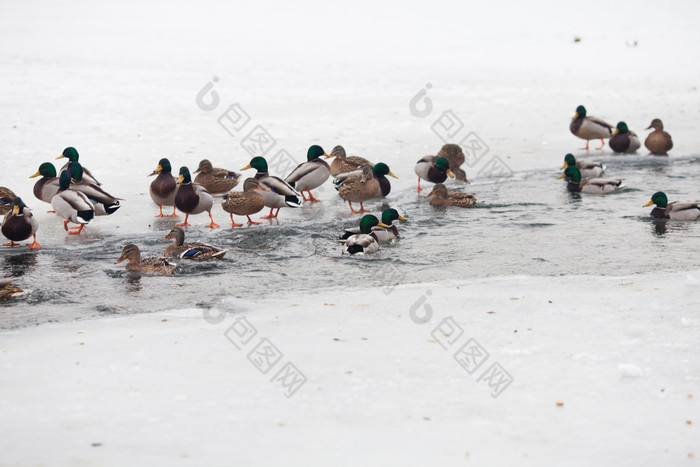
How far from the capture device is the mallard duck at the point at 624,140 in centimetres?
1302

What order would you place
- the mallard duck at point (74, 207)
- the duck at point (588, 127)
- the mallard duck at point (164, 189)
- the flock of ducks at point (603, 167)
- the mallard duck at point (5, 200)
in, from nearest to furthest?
the mallard duck at point (74, 207)
the mallard duck at point (5, 200)
the flock of ducks at point (603, 167)
the mallard duck at point (164, 189)
the duck at point (588, 127)

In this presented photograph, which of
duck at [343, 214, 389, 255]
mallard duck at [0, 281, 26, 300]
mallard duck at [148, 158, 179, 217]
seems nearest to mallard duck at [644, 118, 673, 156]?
duck at [343, 214, 389, 255]

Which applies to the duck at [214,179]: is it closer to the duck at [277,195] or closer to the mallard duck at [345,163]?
Result: the duck at [277,195]

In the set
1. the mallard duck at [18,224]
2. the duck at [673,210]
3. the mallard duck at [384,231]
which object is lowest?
the duck at [673,210]

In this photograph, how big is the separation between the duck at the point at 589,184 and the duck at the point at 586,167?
20.8 inches

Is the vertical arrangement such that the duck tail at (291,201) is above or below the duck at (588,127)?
below

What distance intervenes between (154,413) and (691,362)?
3.26m

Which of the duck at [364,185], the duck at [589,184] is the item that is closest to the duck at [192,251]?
the duck at [364,185]

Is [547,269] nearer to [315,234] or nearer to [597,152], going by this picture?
[315,234]

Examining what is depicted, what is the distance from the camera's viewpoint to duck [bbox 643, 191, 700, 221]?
905 cm

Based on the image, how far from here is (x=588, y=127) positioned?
43.7 ft

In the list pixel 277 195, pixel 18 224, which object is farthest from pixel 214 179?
pixel 18 224

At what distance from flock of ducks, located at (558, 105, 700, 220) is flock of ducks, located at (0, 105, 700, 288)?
0.5 inches

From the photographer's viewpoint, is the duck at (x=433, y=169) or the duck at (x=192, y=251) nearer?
the duck at (x=192, y=251)
